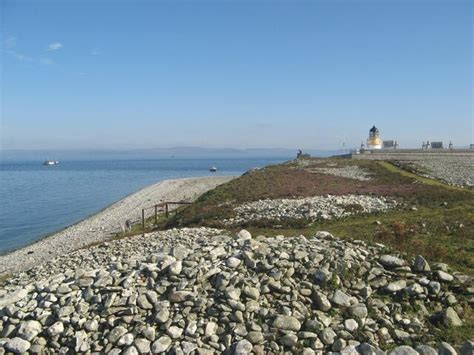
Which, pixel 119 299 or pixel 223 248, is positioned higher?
pixel 223 248

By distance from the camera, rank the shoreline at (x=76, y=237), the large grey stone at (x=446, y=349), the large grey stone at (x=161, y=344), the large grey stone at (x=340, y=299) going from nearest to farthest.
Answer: the large grey stone at (x=446, y=349) < the large grey stone at (x=161, y=344) < the large grey stone at (x=340, y=299) < the shoreline at (x=76, y=237)

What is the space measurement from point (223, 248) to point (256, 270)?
5.00 ft

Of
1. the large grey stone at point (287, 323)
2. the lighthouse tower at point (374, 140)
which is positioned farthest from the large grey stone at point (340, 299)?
the lighthouse tower at point (374, 140)

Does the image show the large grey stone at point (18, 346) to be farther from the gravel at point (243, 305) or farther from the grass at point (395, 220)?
the grass at point (395, 220)

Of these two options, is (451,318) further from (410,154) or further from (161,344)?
(410,154)

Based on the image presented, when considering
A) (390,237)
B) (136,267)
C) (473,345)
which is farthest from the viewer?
(390,237)

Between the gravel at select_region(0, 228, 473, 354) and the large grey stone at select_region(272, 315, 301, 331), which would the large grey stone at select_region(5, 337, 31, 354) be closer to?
the gravel at select_region(0, 228, 473, 354)

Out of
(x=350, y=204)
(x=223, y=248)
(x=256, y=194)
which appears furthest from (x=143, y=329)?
(x=256, y=194)

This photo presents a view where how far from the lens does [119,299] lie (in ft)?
32.1

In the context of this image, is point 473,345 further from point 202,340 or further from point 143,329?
point 143,329

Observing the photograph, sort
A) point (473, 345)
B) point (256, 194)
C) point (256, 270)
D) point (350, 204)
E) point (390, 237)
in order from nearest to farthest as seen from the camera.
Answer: point (473, 345) → point (256, 270) → point (390, 237) → point (350, 204) → point (256, 194)

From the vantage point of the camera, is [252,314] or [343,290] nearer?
[252,314]

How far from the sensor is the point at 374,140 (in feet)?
292

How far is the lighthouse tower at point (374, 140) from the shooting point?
289 feet
